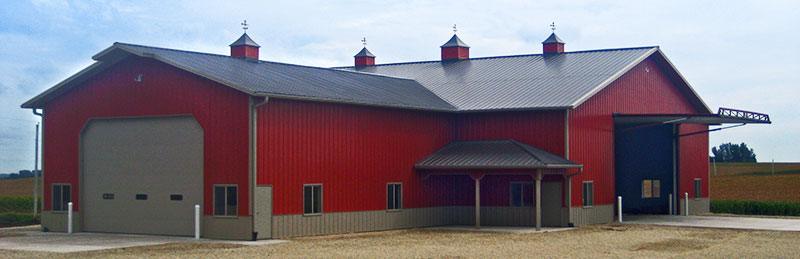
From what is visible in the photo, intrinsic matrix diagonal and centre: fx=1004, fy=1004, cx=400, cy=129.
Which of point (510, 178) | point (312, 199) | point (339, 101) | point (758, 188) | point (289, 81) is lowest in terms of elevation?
point (758, 188)

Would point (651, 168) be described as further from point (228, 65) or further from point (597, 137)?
point (228, 65)

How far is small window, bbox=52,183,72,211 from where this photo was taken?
3162 cm

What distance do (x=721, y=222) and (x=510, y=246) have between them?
13.2 meters

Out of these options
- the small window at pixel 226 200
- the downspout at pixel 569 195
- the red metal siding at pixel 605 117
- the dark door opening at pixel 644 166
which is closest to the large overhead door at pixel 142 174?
the small window at pixel 226 200

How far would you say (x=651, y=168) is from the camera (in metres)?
40.7

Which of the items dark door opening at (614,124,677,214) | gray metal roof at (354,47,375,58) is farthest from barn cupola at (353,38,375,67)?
dark door opening at (614,124,677,214)

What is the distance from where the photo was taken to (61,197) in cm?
3177

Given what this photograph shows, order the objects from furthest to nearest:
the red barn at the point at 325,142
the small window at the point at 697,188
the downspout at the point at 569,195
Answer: the small window at the point at 697,188 < the downspout at the point at 569,195 < the red barn at the point at 325,142

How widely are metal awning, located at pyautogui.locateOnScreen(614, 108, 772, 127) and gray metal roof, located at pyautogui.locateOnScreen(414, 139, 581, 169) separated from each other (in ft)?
14.4

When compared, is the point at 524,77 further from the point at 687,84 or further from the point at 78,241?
the point at 78,241

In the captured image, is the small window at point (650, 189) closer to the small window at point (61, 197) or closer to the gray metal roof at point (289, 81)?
the gray metal roof at point (289, 81)

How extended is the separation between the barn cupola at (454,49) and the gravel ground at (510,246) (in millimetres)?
14571

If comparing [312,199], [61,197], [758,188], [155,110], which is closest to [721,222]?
[312,199]

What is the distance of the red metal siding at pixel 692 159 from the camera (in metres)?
40.7
